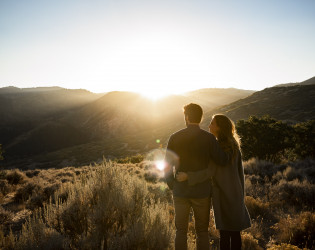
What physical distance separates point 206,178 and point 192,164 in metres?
0.26

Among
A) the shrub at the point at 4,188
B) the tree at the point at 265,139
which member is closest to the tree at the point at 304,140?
the tree at the point at 265,139

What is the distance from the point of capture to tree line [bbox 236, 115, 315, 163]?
15.4 metres

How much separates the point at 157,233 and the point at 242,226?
1.37 m

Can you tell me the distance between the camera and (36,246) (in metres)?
3.33

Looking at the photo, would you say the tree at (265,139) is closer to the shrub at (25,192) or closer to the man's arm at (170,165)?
the shrub at (25,192)

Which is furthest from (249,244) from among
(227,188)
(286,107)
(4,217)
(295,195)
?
(286,107)

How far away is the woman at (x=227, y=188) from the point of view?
124 inches

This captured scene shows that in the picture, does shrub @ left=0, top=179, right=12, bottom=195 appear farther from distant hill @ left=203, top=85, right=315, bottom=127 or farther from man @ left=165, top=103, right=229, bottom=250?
distant hill @ left=203, top=85, right=315, bottom=127

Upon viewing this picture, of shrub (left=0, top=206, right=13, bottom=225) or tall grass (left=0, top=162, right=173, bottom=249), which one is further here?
shrub (left=0, top=206, right=13, bottom=225)

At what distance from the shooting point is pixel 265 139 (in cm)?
1605

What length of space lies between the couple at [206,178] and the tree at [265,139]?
46.0ft

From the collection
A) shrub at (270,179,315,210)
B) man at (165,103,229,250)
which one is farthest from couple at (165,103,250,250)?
shrub at (270,179,315,210)

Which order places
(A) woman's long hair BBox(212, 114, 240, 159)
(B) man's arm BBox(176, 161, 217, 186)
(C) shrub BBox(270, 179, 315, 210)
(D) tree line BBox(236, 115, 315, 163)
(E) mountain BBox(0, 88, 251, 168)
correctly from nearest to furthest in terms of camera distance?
(B) man's arm BBox(176, 161, 217, 186) < (A) woman's long hair BBox(212, 114, 240, 159) < (C) shrub BBox(270, 179, 315, 210) < (D) tree line BBox(236, 115, 315, 163) < (E) mountain BBox(0, 88, 251, 168)

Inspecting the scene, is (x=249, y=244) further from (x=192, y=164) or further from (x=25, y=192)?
(x=25, y=192)
